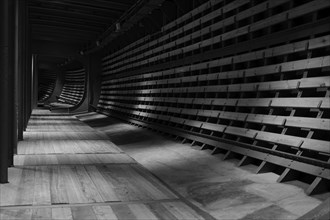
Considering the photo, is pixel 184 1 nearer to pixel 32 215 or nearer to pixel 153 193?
pixel 153 193

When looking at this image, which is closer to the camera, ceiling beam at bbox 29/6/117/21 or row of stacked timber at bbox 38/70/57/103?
ceiling beam at bbox 29/6/117/21

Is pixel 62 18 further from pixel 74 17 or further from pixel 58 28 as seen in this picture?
pixel 58 28

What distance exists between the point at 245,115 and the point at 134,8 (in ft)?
23.1

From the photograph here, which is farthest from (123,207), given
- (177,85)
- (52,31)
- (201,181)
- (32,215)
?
(52,31)

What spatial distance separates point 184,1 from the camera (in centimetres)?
1004

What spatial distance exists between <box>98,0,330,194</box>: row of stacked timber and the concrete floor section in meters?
0.22

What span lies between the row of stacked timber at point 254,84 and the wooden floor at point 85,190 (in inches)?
66.0

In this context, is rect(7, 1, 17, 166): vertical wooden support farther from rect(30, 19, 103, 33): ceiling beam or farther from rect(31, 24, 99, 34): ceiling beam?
rect(31, 24, 99, 34): ceiling beam

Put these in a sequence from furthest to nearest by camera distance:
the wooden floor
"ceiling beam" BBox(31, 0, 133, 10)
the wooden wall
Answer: the wooden wall < "ceiling beam" BBox(31, 0, 133, 10) < the wooden floor

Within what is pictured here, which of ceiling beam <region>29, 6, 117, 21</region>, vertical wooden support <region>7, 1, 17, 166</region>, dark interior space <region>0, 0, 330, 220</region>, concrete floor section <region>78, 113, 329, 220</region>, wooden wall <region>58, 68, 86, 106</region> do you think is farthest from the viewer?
wooden wall <region>58, 68, 86, 106</region>

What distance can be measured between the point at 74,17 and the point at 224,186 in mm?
12542


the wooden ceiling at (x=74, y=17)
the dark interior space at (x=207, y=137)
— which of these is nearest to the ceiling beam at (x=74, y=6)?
the wooden ceiling at (x=74, y=17)

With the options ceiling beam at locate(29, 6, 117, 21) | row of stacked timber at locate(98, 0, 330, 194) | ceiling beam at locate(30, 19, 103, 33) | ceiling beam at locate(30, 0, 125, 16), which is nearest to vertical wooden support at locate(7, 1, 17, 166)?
row of stacked timber at locate(98, 0, 330, 194)

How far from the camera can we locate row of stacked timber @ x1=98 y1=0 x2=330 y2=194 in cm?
501
